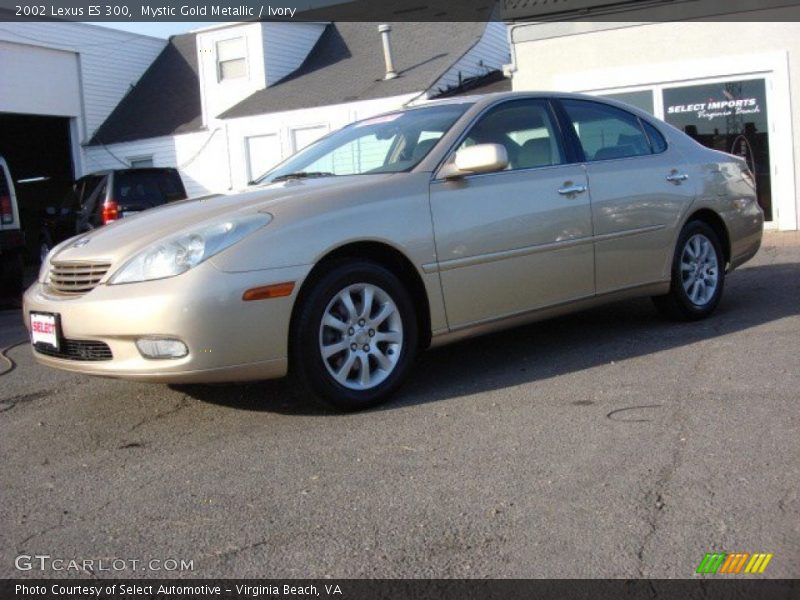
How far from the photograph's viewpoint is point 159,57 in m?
25.9

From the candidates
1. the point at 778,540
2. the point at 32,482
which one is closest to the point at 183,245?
the point at 32,482

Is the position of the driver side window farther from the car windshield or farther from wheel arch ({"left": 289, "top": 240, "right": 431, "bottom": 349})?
wheel arch ({"left": 289, "top": 240, "right": 431, "bottom": 349})

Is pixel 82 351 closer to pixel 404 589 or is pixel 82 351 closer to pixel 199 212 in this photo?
pixel 199 212

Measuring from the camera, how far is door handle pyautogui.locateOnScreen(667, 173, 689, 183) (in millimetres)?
6160

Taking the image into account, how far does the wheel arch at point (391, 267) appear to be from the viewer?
176 inches

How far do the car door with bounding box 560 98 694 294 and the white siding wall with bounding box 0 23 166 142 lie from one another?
18.4 metres

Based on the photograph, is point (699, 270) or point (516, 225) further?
point (699, 270)

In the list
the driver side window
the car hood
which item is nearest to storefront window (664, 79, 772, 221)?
the driver side window

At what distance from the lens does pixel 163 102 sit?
23797 mm

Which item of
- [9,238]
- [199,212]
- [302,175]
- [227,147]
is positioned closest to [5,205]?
[9,238]

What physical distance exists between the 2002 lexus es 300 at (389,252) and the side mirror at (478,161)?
0.01 metres

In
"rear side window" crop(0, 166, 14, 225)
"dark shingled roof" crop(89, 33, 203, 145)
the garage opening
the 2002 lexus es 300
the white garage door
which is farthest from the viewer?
the garage opening

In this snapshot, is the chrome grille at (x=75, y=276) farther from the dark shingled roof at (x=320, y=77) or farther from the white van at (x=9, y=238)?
the dark shingled roof at (x=320, y=77)

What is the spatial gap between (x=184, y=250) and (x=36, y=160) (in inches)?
887
